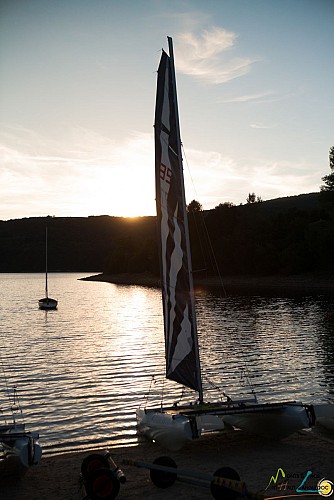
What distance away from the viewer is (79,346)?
43875 mm

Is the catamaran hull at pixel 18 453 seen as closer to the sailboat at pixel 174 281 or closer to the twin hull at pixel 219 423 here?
the twin hull at pixel 219 423

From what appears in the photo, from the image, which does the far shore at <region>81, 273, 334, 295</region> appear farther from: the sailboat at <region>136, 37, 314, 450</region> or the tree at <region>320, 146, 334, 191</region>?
the sailboat at <region>136, 37, 314, 450</region>

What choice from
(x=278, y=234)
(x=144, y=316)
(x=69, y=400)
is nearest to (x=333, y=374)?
(x=69, y=400)

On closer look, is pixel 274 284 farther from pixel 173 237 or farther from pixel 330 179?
pixel 173 237

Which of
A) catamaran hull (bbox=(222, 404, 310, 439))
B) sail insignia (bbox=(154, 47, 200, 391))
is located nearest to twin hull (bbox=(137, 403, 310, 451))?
catamaran hull (bbox=(222, 404, 310, 439))

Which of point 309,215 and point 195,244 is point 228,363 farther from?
point 195,244

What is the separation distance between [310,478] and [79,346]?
33.4 m

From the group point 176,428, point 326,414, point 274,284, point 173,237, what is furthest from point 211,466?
point 274,284

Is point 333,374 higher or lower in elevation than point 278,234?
lower

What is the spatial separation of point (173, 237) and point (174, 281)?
129cm

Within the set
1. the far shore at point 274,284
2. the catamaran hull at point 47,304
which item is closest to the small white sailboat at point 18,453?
the catamaran hull at point 47,304

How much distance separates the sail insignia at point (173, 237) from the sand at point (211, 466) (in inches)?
81.3

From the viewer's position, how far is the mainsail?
50.8 feet

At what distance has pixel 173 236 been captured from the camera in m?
15.8
